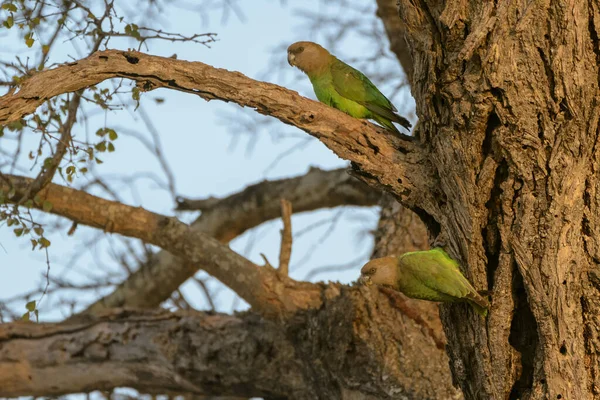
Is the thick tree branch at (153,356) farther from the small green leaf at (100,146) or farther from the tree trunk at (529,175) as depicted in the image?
the tree trunk at (529,175)

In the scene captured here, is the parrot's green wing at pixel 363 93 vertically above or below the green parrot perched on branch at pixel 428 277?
above

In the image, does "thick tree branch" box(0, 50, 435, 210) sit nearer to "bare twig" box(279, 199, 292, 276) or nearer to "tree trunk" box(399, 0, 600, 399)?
"tree trunk" box(399, 0, 600, 399)

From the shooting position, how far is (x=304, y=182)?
5746 mm

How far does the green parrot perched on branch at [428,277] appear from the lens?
2.58 metres

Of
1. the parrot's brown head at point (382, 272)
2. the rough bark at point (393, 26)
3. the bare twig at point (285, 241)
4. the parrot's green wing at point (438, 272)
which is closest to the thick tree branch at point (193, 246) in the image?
the bare twig at point (285, 241)

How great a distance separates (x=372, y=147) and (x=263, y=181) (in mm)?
3022

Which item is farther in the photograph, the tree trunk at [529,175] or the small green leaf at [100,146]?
the small green leaf at [100,146]

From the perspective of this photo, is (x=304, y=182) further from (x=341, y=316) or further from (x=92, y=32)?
(x=92, y=32)

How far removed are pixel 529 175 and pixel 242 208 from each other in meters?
3.41

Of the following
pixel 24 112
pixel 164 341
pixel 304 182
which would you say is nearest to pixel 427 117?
pixel 24 112

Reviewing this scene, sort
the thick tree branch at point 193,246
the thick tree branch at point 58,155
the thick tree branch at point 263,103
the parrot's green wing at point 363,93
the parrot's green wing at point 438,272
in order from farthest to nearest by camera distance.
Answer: the thick tree branch at point 193,246
the thick tree branch at point 58,155
the parrot's green wing at point 363,93
the parrot's green wing at point 438,272
the thick tree branch at point 263,103

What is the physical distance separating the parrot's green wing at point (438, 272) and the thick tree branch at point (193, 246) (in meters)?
1.55

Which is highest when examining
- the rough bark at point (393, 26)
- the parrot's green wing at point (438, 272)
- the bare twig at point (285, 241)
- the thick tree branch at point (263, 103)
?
the rough bark at point (393, 26)

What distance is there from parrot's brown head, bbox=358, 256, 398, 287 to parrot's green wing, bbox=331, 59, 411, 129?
67 centimetres
